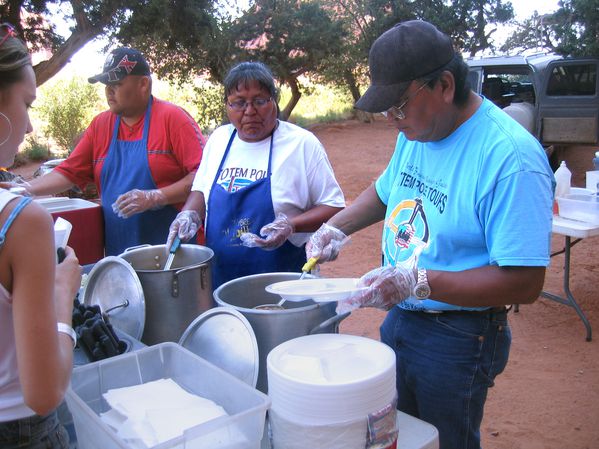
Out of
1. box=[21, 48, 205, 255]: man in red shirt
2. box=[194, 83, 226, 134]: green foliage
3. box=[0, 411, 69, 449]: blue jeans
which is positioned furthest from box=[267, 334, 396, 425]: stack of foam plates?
box=[194, 83, 226, 134]: green foliage

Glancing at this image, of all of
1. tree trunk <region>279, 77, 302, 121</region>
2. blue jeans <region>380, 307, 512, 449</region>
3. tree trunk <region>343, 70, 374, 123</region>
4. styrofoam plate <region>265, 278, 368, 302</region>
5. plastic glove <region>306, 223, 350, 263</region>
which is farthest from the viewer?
tree trunk <region>343, 70, 374, 123</region>

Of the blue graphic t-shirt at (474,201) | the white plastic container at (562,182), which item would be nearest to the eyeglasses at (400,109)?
the blue graphic t-shirt at (474,201)

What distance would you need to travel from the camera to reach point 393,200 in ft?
5.52

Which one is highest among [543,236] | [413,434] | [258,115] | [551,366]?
[258,115]

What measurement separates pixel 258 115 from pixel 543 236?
1212mm

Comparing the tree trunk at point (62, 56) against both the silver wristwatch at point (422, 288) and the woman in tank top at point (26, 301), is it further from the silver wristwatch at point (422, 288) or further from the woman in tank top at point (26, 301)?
the silver wristwatch at point (422, 288)

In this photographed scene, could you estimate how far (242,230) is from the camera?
2.16m

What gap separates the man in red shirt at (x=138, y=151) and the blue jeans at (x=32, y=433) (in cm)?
141

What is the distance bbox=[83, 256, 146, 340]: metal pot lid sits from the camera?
1628 millimetres

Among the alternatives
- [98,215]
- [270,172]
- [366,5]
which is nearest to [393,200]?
[270,172]

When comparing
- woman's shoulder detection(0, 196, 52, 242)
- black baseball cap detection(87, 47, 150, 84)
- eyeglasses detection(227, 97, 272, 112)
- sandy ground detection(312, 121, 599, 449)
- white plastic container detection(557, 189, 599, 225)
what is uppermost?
black baseball cap detection(87, 47, 150, 84)

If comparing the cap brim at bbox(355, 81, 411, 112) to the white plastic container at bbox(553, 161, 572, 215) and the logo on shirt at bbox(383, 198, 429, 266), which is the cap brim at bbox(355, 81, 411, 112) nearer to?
the logo on shirt at bbox(383, 198, 429, 266)

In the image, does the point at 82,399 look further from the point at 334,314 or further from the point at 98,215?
the point at 98,215

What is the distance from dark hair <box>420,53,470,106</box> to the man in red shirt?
142cm
